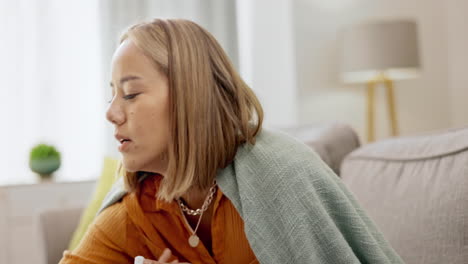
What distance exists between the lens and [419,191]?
1.21 metres

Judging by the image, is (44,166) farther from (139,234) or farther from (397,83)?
(397,83)

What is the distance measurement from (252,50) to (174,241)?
2.49m

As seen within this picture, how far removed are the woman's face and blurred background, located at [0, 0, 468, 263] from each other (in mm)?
1577

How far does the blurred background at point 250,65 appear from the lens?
3.03 meters

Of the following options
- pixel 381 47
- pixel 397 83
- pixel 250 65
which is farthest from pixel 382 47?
pixel 397 83

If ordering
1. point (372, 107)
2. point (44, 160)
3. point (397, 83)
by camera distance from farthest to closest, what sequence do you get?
Answer: point (397, 83) → point (372, 107) → point (44, 160)

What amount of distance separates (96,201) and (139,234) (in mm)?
620

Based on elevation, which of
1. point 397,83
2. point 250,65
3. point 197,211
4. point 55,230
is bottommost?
point 55,230

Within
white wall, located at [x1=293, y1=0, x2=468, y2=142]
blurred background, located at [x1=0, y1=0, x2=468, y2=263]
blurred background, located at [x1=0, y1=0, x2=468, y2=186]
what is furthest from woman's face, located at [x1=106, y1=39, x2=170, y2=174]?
white wall, located at [x1=293, y1=0, x2=468, y2=142]

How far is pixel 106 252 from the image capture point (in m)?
1.12

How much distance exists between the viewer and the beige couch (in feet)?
3.62

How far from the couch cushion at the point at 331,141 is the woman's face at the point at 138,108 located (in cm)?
77

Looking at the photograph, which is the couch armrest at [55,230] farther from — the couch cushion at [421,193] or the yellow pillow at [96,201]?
the couch cushion at [421,193]

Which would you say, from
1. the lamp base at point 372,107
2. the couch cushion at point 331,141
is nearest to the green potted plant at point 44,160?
the couch cushion at point 331,141
